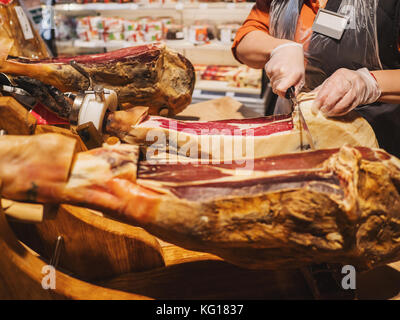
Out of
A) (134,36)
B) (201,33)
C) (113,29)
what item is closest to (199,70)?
(201,33)

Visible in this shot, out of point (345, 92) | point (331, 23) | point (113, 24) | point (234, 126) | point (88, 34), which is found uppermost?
point (331, 23)

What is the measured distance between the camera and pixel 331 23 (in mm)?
1173

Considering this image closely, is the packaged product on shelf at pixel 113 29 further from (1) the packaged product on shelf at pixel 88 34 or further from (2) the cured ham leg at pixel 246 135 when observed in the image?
(2) the cured ham leg at pixel 246 135

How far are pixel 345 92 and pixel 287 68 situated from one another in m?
0.26

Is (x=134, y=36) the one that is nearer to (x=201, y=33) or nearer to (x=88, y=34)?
(x=88, y=34)

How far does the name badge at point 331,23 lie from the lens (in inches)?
45.7

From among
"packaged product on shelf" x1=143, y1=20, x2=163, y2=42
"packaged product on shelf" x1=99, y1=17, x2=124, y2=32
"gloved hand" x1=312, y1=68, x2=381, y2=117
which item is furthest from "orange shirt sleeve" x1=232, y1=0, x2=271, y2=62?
"packaged product on shelf" x1=99, y1=17, x2=124, y2=32

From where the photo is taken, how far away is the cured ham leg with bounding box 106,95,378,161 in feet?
3.05

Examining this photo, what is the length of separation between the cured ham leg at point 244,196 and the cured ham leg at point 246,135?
0.24 m

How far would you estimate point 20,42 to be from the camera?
160 cm

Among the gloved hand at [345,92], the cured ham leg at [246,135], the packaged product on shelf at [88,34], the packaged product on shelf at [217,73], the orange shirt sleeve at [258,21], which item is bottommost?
the packaged product on shelf at [217,73]

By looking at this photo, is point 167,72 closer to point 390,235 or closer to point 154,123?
point 154,123

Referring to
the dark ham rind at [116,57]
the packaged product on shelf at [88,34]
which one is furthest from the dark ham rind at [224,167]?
the packaged product on shelf at [88,34]

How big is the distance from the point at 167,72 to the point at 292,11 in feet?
1.87
